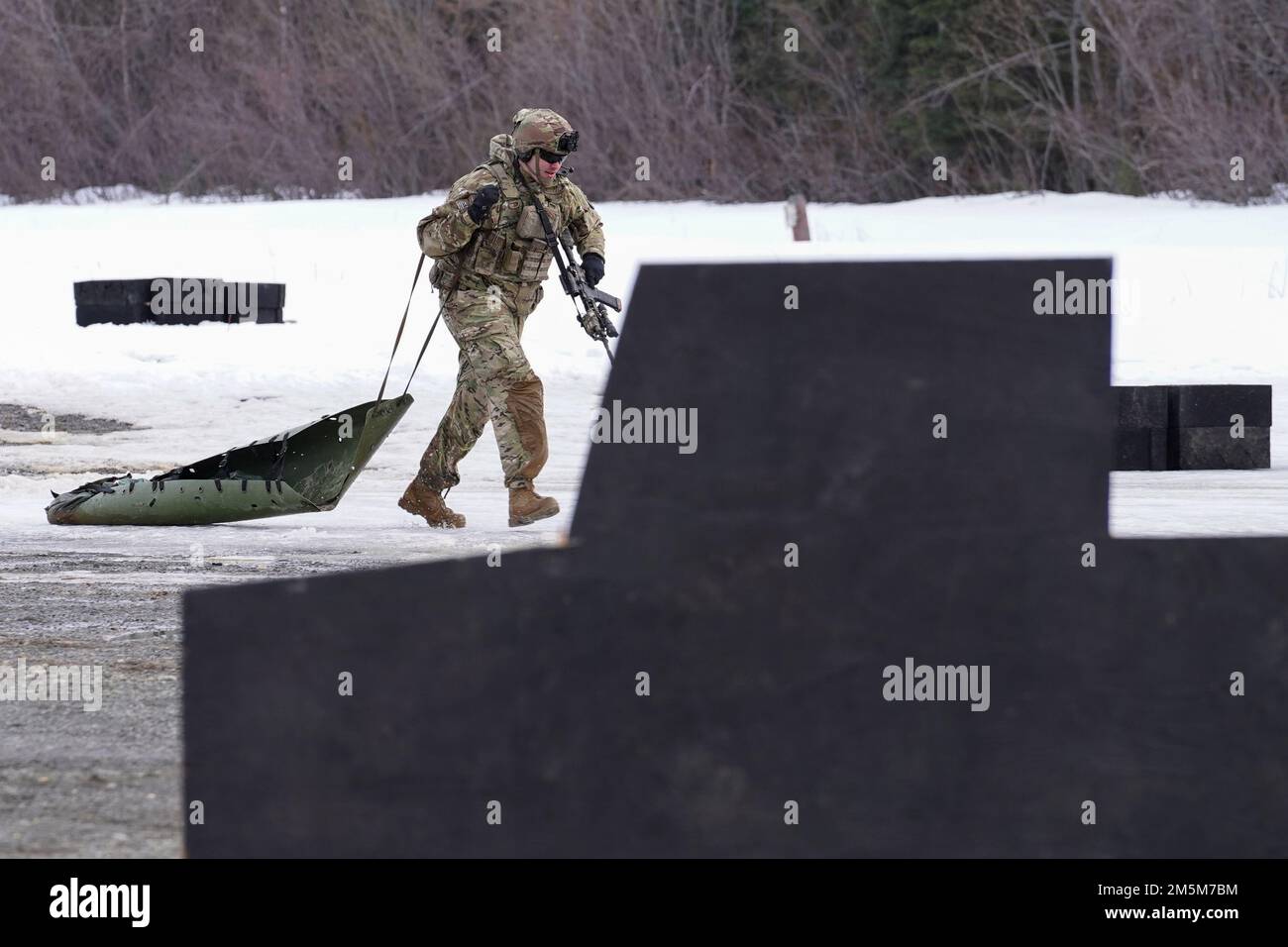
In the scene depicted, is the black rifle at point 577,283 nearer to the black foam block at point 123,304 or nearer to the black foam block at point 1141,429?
the black foam block at point 1141,429

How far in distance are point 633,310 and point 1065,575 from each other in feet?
2.83

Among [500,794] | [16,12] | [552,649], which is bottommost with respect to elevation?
[500,794]

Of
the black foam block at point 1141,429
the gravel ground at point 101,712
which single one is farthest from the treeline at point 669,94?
the gravel ground at point 101,712

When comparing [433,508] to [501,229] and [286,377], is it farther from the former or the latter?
[286,377]

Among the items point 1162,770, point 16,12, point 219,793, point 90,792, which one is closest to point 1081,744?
point 1162,770

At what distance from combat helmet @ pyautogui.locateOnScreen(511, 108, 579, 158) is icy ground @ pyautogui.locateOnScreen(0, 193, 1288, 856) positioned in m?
1.71

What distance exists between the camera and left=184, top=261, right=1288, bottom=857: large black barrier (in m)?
3.34

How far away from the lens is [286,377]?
15297mm

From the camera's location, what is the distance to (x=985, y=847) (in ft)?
11.1

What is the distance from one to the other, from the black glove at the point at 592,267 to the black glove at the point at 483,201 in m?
0.58

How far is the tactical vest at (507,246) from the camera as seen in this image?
8.72 m

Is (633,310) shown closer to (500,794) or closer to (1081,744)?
(500,794)

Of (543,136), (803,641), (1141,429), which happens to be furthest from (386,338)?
(803,641)
